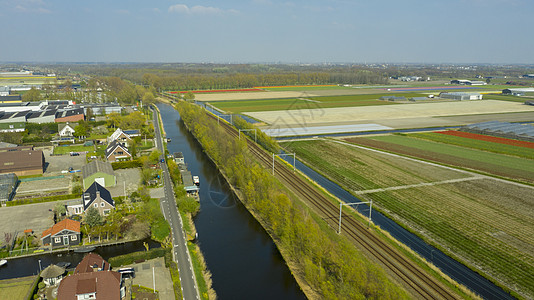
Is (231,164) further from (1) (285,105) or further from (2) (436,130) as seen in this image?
(1) (285,105)

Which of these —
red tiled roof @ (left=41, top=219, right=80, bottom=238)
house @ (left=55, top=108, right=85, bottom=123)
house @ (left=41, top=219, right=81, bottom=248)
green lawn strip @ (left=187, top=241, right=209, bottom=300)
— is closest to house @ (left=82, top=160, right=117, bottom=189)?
red tiled roof @ (left=41, top=219, right=80, bottom=238)

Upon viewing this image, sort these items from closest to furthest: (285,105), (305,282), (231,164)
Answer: (305,282) → (231,164) → (285,105)

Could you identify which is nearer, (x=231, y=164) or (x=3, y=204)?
(x=3, y=204)

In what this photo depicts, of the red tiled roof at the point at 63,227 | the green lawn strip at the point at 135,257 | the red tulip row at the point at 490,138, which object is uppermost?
the red tulip row at the point at 490,138

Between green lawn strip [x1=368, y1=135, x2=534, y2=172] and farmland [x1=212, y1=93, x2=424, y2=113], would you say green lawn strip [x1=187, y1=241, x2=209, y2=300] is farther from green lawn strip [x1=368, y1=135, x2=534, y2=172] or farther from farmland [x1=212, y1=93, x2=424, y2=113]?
farmland [x1=212, y1=93, x2=424, y2=113]

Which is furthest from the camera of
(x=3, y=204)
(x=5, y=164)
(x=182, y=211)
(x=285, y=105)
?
(x=285, y=105)

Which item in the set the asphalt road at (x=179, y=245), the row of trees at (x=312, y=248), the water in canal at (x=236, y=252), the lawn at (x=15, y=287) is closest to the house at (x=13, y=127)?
the asphalt road at (x=179, y=245)

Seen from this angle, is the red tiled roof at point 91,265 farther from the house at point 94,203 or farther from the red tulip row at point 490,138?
the red tulip row at point 490,138

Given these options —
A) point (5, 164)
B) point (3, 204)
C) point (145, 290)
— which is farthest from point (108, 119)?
point (145, 290)
